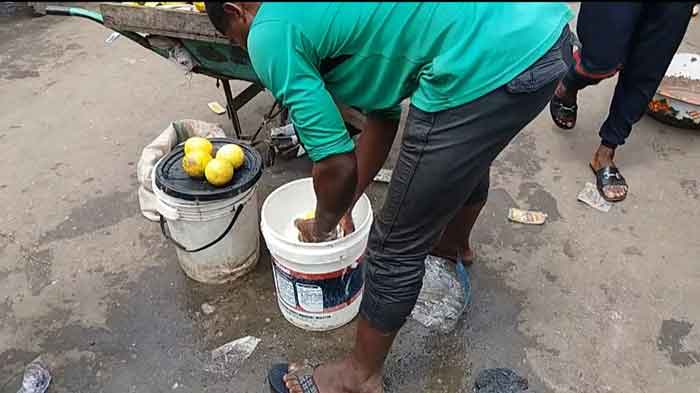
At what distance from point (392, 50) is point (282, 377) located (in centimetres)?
131

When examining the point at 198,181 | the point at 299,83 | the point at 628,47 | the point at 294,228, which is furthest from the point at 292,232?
the point at 628,47

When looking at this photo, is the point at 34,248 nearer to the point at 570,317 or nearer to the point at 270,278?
the point at 270,278

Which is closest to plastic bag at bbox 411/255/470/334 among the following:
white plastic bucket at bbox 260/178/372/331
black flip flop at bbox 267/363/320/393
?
white plastic bucket at bbox 260/178/372/331

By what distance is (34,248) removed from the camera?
2.66 m

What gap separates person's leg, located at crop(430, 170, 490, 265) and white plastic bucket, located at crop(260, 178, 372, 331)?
1.33ft

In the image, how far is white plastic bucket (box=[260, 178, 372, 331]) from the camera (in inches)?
76.3

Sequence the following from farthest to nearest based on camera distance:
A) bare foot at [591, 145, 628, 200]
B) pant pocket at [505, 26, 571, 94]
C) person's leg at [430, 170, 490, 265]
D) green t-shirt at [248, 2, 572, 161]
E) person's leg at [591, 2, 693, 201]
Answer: bare foot at [591, 145, 628, 200] < person's leg at [591, 2, 693, 201] < person's leg at [430, 170, 490, 265] < pant pocket at [505, 26, 571, 94] < green t-shirt at [248, 2, 572, 161]

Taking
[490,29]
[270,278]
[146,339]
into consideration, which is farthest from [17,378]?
[490,29]

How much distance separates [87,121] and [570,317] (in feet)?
10.1

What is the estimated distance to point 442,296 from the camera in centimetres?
238

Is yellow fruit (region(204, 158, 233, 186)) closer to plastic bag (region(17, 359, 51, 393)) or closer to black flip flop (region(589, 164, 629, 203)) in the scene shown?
plastic bag (region(17, 359, 51, 393))

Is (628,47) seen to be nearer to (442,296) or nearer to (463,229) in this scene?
(463,229)

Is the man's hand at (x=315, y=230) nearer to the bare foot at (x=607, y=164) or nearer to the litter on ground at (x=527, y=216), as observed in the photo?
the litter on ground at (x=527, y=216)

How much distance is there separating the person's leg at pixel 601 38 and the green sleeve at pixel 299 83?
1201 millimetres
